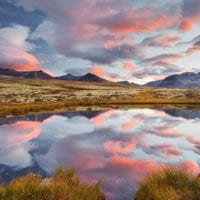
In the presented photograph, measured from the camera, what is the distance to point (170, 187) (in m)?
12.1

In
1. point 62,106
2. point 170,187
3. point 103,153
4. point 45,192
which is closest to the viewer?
point 45,192

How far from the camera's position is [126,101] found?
322 ft

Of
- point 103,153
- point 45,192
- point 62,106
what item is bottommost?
point 62,106

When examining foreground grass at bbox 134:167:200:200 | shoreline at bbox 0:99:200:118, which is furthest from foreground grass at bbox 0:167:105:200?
shoreline at bbox 0:99:200:118

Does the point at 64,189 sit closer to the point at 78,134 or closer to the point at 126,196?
the point at 126,196

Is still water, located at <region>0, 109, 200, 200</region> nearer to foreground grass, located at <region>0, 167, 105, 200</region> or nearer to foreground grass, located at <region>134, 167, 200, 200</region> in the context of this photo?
foreground grass, located at <region>134, 167, 200, 200</region>

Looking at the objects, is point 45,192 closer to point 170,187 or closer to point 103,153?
point 170,187

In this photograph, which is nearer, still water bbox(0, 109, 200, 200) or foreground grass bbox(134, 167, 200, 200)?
foreground grass bbox(134, 167, 200, 200)

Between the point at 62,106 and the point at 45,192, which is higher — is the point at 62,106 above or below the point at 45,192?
below

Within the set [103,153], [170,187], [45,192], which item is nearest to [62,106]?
[103,153]

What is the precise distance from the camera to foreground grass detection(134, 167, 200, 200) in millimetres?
11664

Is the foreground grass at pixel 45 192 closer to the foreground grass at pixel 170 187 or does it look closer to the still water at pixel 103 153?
the foreground grass at pixel 170 187

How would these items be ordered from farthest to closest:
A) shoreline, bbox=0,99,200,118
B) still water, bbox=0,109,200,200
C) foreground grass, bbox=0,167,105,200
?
shoreline, bbox=0,99,200,118, still water, bbox=0,109,200,200, foreground grass, bbox=0,167,105,200

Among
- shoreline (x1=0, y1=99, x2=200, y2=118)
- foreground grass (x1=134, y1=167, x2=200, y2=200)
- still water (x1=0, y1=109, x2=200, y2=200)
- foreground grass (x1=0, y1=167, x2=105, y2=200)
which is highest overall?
foreground grass (x1=134, y1=167, x2=200, y2=200)
